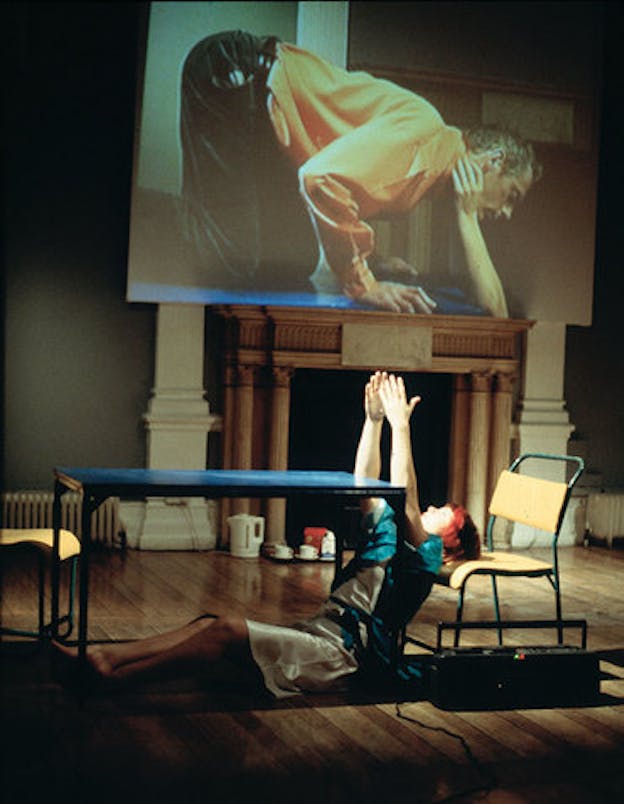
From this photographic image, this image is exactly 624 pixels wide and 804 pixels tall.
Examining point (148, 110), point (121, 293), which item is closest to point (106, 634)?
point (121, 293)

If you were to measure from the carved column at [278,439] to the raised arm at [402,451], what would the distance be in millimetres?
2884

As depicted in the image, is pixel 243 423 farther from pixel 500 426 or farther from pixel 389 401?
pixel 389 401

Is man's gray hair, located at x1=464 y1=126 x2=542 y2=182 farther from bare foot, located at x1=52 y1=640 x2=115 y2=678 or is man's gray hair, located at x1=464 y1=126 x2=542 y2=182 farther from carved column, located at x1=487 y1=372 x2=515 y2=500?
bare foot, located at x1=52 y1=640 x2=115 y2=678

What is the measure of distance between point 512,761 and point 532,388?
4580 mm

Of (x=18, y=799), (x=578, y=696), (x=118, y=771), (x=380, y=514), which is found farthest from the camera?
(x=380, y=514)

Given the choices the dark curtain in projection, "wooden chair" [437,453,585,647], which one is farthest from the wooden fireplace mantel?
"wooden chair" [437,453,585,647]

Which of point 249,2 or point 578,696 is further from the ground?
point 249,2

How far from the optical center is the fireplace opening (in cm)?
712

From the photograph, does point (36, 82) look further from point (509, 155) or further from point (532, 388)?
point (532, 388)

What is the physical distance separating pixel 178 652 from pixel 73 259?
377 centimetres

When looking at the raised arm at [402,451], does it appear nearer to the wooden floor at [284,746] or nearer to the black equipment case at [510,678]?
the black equipment case at [510,678]

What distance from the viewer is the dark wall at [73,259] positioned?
643cm

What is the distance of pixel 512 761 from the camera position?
10.0 ft

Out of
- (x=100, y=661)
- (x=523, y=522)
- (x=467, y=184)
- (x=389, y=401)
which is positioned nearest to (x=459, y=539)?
(x=523, y=522)
